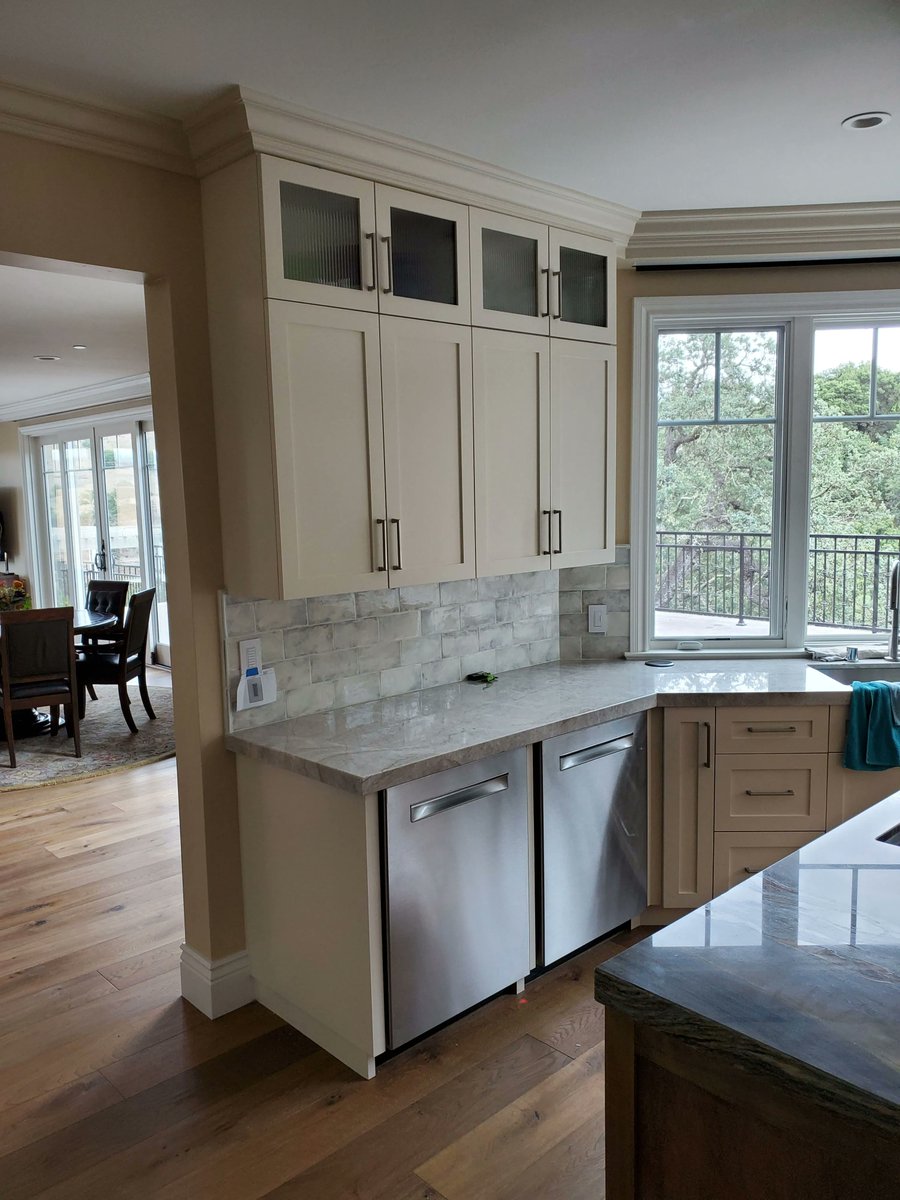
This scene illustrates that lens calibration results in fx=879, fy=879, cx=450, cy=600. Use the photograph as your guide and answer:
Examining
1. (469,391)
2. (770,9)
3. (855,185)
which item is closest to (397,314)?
(469,391)

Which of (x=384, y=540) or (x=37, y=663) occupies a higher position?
(x=384, y=540)

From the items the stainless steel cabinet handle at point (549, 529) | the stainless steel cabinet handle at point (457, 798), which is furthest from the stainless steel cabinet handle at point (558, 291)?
the stainless steel cabinet handle at point (457, 798)

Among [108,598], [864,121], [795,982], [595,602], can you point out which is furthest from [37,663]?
[795,982]

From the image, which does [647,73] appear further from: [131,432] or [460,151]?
[131,432]

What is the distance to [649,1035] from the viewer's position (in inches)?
49.3

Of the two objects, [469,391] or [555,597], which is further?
[555,597]

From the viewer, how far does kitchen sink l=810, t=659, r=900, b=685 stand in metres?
3.42

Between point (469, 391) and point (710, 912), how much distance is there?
1830 millimetres

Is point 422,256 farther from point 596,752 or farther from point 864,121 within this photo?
point 596,752

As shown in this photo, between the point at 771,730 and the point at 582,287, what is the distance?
5.61ft

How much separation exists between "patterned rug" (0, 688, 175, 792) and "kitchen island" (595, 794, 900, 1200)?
4.29m

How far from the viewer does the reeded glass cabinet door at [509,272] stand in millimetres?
2789

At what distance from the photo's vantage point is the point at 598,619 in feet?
11.9

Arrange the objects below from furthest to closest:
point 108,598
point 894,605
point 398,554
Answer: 1. point 108,598
2. point 894,605
3. point 398,554
